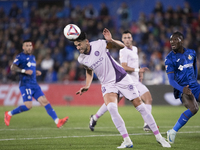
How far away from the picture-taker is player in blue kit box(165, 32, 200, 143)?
7.31 m

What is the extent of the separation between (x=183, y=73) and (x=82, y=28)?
16950 millimetres

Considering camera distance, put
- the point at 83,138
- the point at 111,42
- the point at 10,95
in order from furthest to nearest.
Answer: the point at 10,95
the point at 83,138
the point at 111,42

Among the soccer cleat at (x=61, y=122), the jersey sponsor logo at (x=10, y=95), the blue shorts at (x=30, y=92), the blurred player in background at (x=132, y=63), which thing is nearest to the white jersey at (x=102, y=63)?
the blurred player in background at (x=132, y=63)

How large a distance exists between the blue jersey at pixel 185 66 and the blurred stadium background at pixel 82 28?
1078 cm

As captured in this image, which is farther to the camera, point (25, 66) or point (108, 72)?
point (25, 66)

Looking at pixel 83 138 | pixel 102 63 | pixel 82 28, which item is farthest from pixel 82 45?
pixel 82 28

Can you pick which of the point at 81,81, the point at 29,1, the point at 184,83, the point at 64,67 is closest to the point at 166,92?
the point at 81,81

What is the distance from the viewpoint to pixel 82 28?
78.1 ft

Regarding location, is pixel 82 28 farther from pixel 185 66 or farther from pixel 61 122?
pixel 185 66

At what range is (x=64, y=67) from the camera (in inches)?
822

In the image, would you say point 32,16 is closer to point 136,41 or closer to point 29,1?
point 29,1

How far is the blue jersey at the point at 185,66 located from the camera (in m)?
7.44

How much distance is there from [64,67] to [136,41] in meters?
5.39

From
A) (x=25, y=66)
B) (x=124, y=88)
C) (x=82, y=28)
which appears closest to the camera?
(x=124, y=88)
